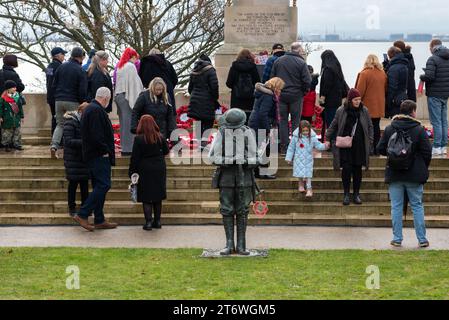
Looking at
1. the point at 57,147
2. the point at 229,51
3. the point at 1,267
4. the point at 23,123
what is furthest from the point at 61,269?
the point at 229,51

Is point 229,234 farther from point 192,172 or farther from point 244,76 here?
point 244,76

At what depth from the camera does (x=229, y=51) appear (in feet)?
72.0

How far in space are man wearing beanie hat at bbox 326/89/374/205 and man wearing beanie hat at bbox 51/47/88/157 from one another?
4053 millimetres

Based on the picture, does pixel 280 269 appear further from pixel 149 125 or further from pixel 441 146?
pixel 441 146

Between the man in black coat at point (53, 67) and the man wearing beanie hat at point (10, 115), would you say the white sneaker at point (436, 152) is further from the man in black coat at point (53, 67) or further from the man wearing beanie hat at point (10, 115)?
the man wearing beanie hat at point (10, 115)

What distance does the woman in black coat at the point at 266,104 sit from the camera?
16359mm

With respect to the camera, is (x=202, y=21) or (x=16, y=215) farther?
(x=202, y=21)

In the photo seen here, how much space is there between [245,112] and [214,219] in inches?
117

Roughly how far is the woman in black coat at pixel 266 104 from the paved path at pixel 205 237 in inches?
83.5

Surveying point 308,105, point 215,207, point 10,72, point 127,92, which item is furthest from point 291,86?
point 10,72

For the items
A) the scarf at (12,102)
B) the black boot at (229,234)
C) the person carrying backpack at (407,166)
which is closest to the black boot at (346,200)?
the person carrying backpack at (407,166)

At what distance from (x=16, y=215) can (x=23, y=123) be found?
5822mm

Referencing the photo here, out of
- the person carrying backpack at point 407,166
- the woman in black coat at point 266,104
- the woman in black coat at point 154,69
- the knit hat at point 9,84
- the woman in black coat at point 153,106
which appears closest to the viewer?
the person carrying backpack at point 407,166

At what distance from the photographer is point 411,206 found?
43.8 ft
